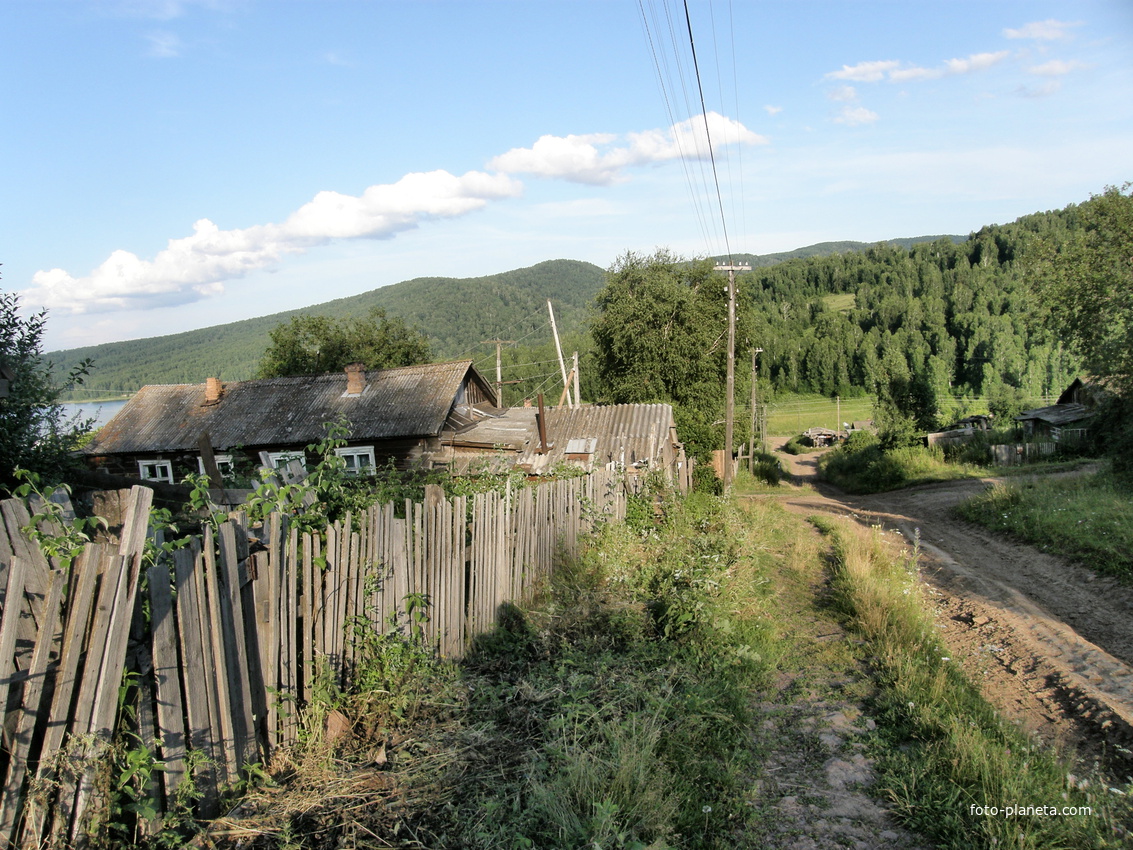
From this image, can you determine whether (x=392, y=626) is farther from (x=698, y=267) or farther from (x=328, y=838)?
(x=698, y=267)

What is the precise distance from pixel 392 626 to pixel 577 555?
316cm

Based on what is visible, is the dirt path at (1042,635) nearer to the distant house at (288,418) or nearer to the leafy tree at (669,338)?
the distant house at (288,418)

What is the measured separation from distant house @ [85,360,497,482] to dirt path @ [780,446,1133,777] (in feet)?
46.6

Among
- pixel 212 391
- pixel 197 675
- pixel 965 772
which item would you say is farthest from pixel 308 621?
pixel 212 391

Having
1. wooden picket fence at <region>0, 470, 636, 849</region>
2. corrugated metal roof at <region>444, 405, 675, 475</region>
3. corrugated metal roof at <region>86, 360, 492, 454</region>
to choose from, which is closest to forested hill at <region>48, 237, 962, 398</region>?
corrugated metal roof at <region>86, 360, 492, 454</region>

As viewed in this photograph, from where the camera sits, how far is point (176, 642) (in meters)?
2.98

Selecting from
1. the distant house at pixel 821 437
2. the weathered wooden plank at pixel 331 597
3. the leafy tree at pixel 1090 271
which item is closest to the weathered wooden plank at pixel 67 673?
the weathered wooden plank at pixel 331 597

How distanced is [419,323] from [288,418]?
98.2 meters

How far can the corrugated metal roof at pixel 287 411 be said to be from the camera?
20.7m

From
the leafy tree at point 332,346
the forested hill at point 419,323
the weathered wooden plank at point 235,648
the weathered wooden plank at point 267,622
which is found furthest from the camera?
the forested hill at point 419,323

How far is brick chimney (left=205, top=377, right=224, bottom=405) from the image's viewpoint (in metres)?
22.6

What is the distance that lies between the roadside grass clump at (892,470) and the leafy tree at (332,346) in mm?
25431

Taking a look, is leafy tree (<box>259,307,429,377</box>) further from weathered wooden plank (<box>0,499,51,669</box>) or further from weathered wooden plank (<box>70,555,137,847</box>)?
weathered wooden plank (<box>70,555,137,847</box>)

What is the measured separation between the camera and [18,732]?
95.8 inches
